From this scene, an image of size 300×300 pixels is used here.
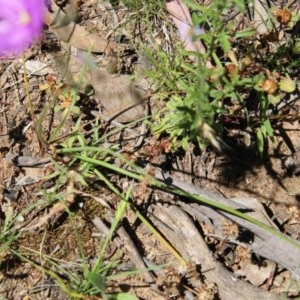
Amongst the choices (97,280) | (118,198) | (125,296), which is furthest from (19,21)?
(125,296)

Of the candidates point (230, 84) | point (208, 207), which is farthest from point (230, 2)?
point (208, 207)

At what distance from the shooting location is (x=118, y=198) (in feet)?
7.08

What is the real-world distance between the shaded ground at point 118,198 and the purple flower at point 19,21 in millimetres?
442

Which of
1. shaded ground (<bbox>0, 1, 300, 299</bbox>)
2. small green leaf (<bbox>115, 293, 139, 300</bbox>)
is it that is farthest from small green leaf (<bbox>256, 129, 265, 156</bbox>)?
small green leaf (<bbox>115, 293, 139, 300</bbox>)

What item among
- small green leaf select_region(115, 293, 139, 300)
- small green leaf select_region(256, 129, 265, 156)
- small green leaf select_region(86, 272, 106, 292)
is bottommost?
small green leaf select_region(115, 293, 139, 300)

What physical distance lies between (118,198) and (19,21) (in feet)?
2.49

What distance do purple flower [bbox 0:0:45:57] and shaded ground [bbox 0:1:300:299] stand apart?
442 mm

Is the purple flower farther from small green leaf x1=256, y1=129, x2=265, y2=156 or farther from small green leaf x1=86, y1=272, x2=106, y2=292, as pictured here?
small green leaf x1=256, y1=129, x2=265, y2=156

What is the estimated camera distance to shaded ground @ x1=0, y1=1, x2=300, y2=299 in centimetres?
206

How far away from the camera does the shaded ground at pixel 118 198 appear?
206 centimetres

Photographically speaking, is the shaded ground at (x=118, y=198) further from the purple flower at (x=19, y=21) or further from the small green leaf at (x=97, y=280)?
the purple flower at (x=19, y=21)

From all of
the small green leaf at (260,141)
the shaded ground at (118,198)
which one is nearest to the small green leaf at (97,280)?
the shaded ground at (118,198)

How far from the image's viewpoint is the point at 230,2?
68.5 inches

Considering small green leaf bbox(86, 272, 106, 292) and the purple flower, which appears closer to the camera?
the purple flower
